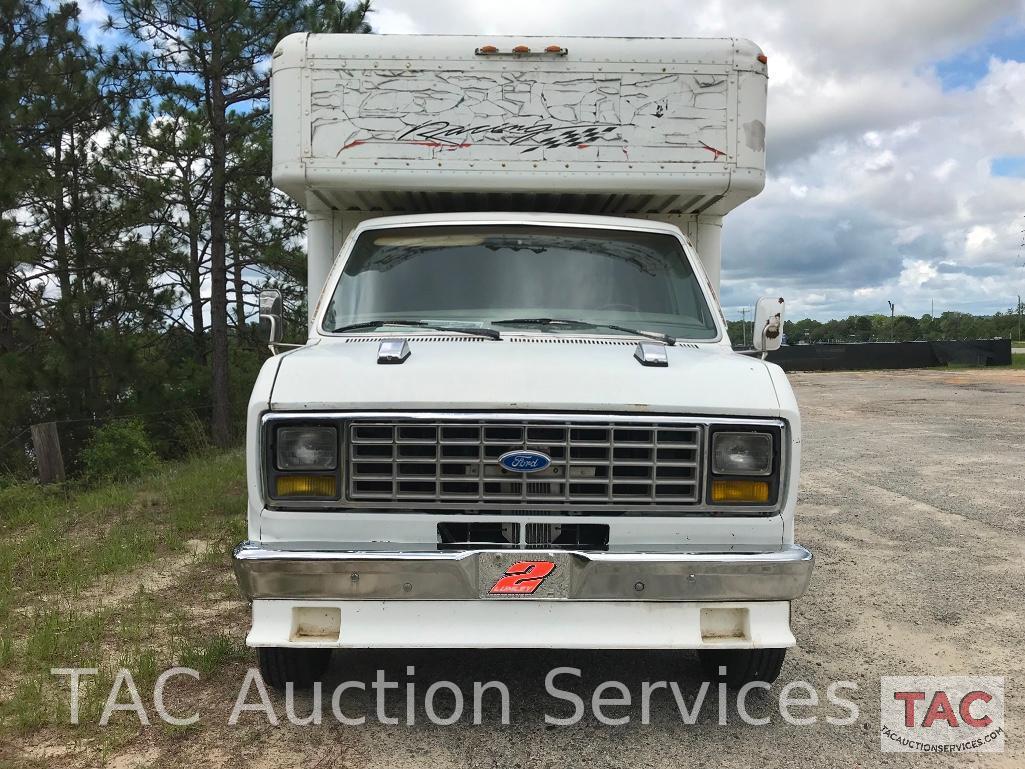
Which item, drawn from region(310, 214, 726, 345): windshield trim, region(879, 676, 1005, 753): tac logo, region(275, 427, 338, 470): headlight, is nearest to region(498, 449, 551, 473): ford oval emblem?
region(275, 427, 338, 470): headlight

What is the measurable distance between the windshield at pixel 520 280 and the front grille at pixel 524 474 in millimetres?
1093

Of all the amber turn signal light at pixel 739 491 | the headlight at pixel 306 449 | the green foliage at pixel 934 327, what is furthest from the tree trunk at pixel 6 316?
the green foliage at pixel 934 327

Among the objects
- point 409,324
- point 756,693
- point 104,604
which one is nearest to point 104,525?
point 104,604

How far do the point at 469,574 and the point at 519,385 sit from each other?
0.74 m

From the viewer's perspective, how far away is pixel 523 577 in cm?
336

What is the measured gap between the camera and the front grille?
341cm

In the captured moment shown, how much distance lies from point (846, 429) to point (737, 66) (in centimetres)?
1065

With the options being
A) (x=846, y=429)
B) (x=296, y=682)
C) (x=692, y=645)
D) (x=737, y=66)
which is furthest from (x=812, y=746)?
(x=846, y=429)

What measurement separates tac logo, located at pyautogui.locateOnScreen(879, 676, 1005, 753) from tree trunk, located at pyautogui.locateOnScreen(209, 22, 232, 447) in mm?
13795

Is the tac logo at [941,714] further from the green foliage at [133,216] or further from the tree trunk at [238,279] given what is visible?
the tree trunk at [238,279]

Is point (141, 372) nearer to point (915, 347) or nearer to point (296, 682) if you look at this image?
point (296, 682)

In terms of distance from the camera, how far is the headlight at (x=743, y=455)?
3453mm

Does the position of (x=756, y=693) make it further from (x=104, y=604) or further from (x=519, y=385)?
(x=104, y=604)

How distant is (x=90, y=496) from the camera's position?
30.5 ft
